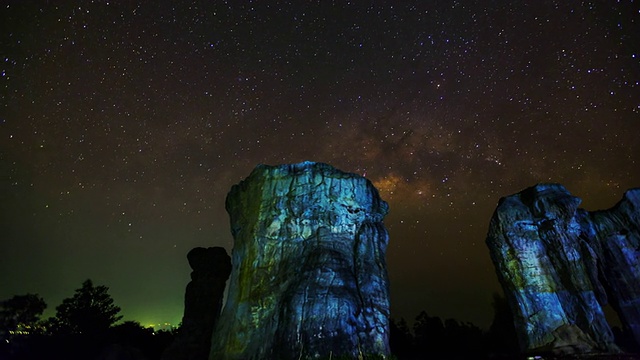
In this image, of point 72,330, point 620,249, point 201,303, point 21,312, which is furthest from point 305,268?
point 21,312

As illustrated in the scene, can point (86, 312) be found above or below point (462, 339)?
above

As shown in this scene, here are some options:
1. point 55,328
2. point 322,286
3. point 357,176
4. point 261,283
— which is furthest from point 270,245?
point 55,328

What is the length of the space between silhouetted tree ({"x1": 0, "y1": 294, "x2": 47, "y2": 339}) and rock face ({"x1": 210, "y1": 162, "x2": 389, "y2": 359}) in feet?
142

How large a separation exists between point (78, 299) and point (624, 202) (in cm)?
7027

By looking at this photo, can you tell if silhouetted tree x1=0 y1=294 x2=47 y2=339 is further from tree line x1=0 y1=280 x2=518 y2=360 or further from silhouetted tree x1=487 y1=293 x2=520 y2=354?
silhouetted tree x1=487 y1=293 x2=520 y2=354

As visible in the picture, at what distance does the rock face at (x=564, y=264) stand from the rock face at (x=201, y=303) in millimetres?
27133

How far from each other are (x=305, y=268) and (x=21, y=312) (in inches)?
2031

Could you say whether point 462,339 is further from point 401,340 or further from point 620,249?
point 620,249

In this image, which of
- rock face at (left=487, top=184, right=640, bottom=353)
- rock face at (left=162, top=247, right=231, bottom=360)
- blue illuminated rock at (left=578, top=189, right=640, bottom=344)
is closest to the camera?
rock face at (left=487, top=184, right=640, bottom=353)

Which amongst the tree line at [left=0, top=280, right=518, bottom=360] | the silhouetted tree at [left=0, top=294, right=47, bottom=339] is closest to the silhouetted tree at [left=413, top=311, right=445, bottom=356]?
the tree line at [left=0, top=280, right=518, bottom=360]

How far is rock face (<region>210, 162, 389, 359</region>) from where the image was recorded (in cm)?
2464

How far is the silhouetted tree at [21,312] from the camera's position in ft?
179

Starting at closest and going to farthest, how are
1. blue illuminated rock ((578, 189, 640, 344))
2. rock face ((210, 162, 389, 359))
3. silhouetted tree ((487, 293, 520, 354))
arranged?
rock face ((210, 162, 389, 359))
blue illuminated rock ((578, 189, 640, 344))
silhouetted tree ((487, 293, 520, 354))

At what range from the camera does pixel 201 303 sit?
136 feet
